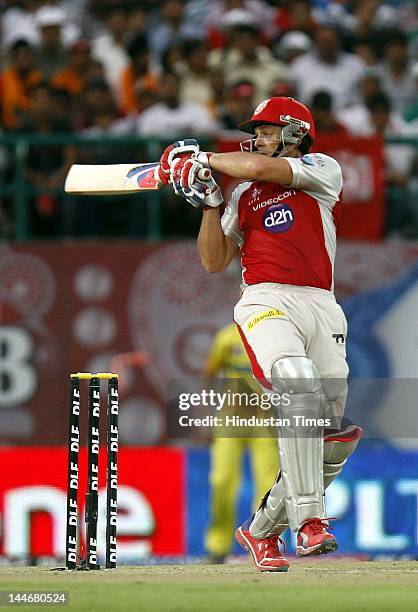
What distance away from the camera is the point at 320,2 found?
13625 mm

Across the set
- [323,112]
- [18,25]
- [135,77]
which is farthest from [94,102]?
[323,112]

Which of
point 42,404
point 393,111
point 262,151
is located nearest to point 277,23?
point 393,111

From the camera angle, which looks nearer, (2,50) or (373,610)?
(373,610)

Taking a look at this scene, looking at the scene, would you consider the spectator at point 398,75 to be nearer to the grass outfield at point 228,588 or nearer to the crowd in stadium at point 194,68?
the crowd in stadium at point 194,68

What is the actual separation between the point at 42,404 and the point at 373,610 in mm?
6497

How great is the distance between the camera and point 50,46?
1227 cm

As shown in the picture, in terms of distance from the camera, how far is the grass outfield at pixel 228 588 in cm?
510

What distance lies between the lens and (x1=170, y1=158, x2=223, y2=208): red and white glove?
21.4 ft

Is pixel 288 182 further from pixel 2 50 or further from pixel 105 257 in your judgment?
pixel 2 50

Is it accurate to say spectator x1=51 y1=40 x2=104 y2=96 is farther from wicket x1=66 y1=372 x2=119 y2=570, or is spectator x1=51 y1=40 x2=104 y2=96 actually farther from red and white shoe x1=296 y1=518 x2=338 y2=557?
red and white shoe x1=296 y1=518 x2=338 y2=557

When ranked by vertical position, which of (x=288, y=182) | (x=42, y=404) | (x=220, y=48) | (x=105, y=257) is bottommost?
(x=42, y=404)

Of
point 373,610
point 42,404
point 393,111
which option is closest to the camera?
point 373,610

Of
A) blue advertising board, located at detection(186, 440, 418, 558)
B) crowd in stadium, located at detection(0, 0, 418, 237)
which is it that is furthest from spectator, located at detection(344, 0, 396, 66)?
blue advertising board, located at detection(186, 440, 418, 558)

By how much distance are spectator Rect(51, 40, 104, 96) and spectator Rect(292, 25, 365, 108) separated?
1.71 meters
